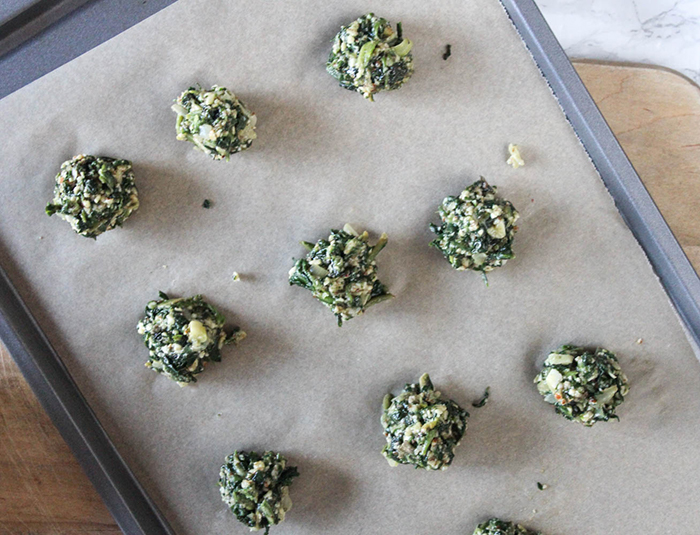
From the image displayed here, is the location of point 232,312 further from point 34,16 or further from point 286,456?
point 34,16

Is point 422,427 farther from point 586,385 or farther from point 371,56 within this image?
point 371,56

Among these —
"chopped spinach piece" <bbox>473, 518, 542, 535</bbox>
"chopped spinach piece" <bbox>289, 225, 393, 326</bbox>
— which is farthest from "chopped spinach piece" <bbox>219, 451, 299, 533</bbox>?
"chopped spinach piece" <bbox>473, 518, 542, 535</bbox>

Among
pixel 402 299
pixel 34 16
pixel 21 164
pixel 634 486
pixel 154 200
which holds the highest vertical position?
pixel 34 16

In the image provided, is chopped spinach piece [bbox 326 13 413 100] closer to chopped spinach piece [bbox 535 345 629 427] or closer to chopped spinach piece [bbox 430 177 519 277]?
chopped spinach piece [bbox 430 177 519 277]

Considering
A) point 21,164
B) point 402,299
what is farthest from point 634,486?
point 21,164

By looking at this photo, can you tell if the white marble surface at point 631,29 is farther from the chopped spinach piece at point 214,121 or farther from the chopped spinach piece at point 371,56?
the chopped spinach piece at point 214,121

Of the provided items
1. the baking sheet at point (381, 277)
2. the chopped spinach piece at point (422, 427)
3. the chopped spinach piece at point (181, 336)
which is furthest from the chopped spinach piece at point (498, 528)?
the chopped spinach piece at point (181, 336)

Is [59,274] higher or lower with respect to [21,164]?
lower
